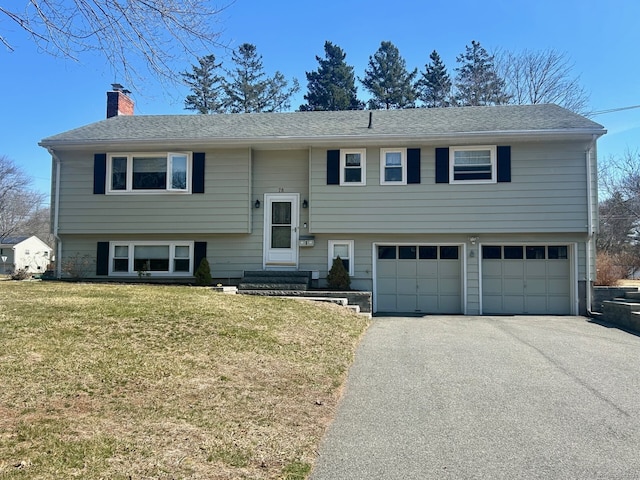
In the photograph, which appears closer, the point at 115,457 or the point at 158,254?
the point at 115,457

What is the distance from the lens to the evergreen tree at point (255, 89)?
105ft

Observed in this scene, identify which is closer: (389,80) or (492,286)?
(492,286)

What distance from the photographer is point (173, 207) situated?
13.9m

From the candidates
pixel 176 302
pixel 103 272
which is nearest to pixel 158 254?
pixel 103 272

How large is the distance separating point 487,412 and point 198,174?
11112 mm

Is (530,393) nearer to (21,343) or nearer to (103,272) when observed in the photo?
(21,343)

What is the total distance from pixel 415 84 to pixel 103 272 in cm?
2740

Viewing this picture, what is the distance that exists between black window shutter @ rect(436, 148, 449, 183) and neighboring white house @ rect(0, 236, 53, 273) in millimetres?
37373

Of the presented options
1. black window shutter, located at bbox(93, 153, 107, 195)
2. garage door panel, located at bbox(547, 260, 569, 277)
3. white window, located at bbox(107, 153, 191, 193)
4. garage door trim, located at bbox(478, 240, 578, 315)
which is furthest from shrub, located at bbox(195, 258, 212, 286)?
garage door panel, located at bbox(547, 260, 569, 277)

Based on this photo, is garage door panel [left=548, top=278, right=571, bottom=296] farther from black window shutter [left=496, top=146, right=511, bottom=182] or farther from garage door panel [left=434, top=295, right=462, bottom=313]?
black window shutter [left=496, top=146, right=511, bottom=182]

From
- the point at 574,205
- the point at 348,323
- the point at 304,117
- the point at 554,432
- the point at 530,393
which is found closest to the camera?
the point at 554,432

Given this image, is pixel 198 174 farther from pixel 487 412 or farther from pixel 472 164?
pixel 487 412

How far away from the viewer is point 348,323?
975 cm

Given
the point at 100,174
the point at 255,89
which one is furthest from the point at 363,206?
the point at 255,89
